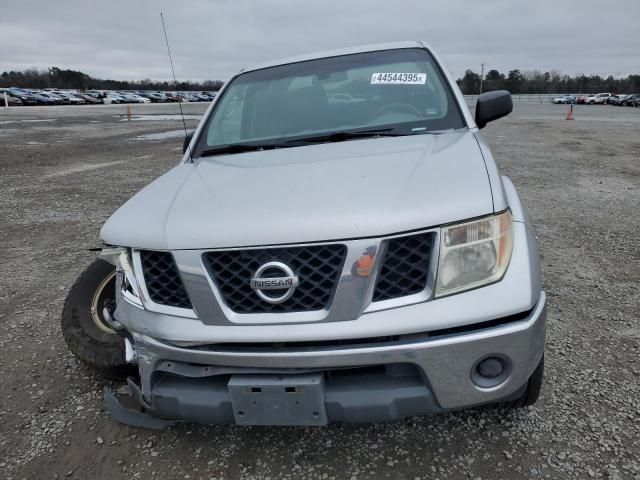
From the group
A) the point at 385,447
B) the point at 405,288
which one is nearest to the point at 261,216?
the point at 405,288

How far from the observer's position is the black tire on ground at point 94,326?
2.47 m

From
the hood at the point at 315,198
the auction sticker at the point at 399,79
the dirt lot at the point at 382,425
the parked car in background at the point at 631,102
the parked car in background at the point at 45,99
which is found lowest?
the parked car in background at the point at 631,102

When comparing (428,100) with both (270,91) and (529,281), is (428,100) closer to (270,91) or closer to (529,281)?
(270,91)

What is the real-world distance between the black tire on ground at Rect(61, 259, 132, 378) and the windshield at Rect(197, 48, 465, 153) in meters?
1.02

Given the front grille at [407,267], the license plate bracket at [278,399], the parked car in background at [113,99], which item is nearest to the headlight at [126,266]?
the license plate bracket at [278,399]

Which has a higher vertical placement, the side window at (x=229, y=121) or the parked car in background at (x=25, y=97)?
the parked car in background at (x=25, y=97)

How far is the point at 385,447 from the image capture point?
212 centimetres

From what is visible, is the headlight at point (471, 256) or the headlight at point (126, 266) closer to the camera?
the headlight at point (471, 256)

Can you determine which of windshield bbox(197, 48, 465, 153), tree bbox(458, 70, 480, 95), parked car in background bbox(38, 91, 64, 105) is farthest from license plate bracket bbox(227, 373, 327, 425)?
tree bbox(458, 70, 480, 95)

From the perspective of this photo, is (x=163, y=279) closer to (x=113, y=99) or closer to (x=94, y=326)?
(x=94, y=326)

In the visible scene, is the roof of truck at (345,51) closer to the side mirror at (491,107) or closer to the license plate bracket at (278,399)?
the side mirror at (491,107)

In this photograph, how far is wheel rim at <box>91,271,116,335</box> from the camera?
272 centimetres

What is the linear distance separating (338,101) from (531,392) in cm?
198

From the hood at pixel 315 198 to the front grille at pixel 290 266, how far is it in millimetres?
45
